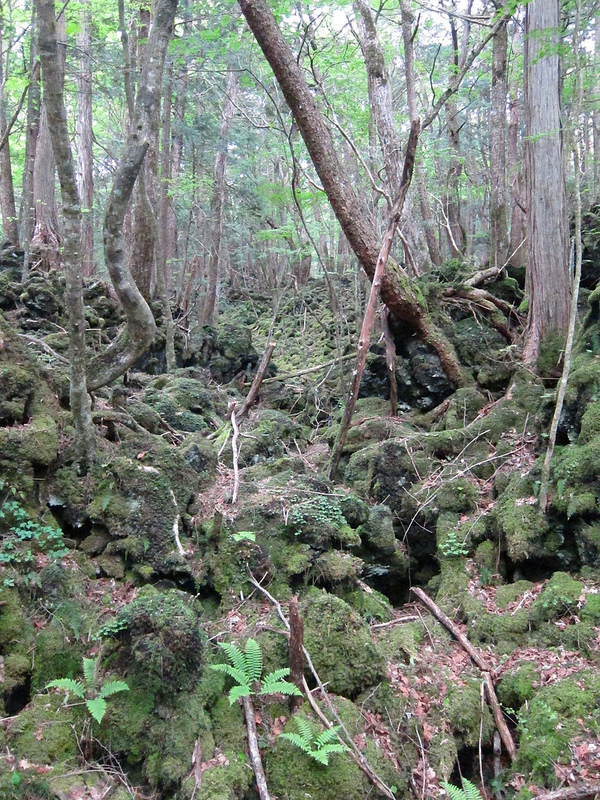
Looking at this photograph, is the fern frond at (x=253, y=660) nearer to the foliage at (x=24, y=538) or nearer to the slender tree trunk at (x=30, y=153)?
the foliage at (x=24, y=538)

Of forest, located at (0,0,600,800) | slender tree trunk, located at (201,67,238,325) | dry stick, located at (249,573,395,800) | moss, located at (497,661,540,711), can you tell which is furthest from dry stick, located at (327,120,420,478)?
slender tree trunk, located at (201,67,238,325)

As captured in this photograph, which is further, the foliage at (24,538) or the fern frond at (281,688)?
the foliage at (24,538)

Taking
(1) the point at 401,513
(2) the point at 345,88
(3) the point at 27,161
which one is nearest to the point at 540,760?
(1) the point at 401,513

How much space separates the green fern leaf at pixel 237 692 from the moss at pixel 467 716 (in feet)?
4.79

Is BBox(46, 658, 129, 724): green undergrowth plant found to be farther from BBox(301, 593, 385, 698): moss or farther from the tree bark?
the tree bark

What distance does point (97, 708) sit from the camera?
320 centimetres

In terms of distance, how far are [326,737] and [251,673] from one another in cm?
65

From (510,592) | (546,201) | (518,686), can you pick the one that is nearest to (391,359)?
(546,201)

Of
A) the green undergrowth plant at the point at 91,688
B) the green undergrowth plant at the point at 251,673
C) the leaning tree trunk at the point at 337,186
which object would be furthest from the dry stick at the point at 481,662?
the leaning tree trunk at the point at 337,186

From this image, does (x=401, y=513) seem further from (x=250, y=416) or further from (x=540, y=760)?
(x=250, y=416)

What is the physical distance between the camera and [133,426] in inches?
259

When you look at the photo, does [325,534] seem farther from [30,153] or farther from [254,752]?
[30,153]

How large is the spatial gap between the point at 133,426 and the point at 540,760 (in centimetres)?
506

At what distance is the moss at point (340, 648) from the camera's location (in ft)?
13.0
